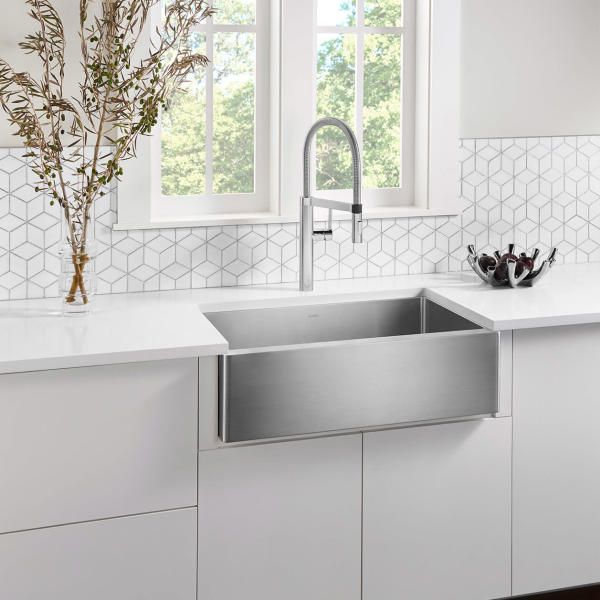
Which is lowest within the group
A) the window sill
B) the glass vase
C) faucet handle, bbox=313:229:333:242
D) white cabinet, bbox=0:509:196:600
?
white cabinet, bbox=0:509:196:600

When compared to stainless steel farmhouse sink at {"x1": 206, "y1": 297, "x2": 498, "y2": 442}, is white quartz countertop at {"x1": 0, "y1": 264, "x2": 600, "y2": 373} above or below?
above

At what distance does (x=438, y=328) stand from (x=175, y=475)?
946 millimetres

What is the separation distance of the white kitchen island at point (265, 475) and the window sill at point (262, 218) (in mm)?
209

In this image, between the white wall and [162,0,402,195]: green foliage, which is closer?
[162,0,402,195]: green foliage

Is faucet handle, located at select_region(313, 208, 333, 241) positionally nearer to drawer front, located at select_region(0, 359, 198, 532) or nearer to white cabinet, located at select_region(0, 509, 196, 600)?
drawer front, located at select_region(0, 359, 198, 532)

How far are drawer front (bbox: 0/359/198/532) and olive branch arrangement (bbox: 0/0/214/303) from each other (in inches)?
17.8

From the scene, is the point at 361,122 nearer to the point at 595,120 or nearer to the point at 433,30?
the point at 433,30

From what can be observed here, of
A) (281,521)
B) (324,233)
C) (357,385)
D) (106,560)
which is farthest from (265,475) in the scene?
(324,233)

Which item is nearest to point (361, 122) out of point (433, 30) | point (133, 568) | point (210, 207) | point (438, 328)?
point (433, 30)

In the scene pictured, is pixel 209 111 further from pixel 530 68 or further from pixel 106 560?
pixel 106 560

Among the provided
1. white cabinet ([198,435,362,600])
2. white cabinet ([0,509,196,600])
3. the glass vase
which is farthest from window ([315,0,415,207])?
white cabinet ([0,509,196,600])

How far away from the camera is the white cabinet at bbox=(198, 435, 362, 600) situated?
7.34ft

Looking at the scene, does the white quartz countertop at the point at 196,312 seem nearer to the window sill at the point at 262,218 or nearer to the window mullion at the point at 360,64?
the window sill at the point at 262,218

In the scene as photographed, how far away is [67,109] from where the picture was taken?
8.11ft
